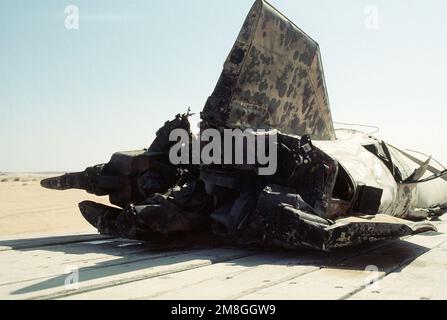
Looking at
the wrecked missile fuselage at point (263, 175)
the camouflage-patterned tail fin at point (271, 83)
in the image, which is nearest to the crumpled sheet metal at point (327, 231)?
the wrecked missile fuselage at point (263, 175)

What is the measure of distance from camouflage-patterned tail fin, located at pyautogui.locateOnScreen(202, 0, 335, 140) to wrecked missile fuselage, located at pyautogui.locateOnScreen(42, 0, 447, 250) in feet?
0.04

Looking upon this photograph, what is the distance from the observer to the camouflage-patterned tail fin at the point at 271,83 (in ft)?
19.5

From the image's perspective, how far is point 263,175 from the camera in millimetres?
5527

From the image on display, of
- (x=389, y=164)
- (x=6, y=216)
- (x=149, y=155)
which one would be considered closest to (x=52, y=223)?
(x=6, y=216)

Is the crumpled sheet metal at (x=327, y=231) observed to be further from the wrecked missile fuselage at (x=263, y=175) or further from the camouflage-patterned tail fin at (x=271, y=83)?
the camouflage-patterned tail fin at (x=271, y=83)

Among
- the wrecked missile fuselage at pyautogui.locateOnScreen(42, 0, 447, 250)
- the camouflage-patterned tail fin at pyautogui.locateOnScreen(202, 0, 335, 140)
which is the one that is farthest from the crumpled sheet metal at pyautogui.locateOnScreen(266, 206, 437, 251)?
the camouflage-patterned tail fin at pyautogui.locateOnScreen(202, 0, 335, 140)

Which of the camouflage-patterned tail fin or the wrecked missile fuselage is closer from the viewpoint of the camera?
the wrecked missile fuselage

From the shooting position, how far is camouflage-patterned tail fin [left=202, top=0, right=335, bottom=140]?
5.95 m

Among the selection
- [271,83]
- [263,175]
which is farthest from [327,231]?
[271,83]

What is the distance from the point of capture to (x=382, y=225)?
16.3 ft

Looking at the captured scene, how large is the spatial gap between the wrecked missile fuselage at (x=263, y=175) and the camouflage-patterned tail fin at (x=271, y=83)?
0.01 metres

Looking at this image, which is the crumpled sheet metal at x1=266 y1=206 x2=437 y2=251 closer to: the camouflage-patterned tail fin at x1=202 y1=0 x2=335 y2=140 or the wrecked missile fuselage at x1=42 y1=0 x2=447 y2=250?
the wrecked missile fuselage at x1=42 y1=0 x2=447 y2=250

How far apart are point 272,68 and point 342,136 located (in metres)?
2.06

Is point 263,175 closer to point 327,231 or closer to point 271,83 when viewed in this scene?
point 327,231
